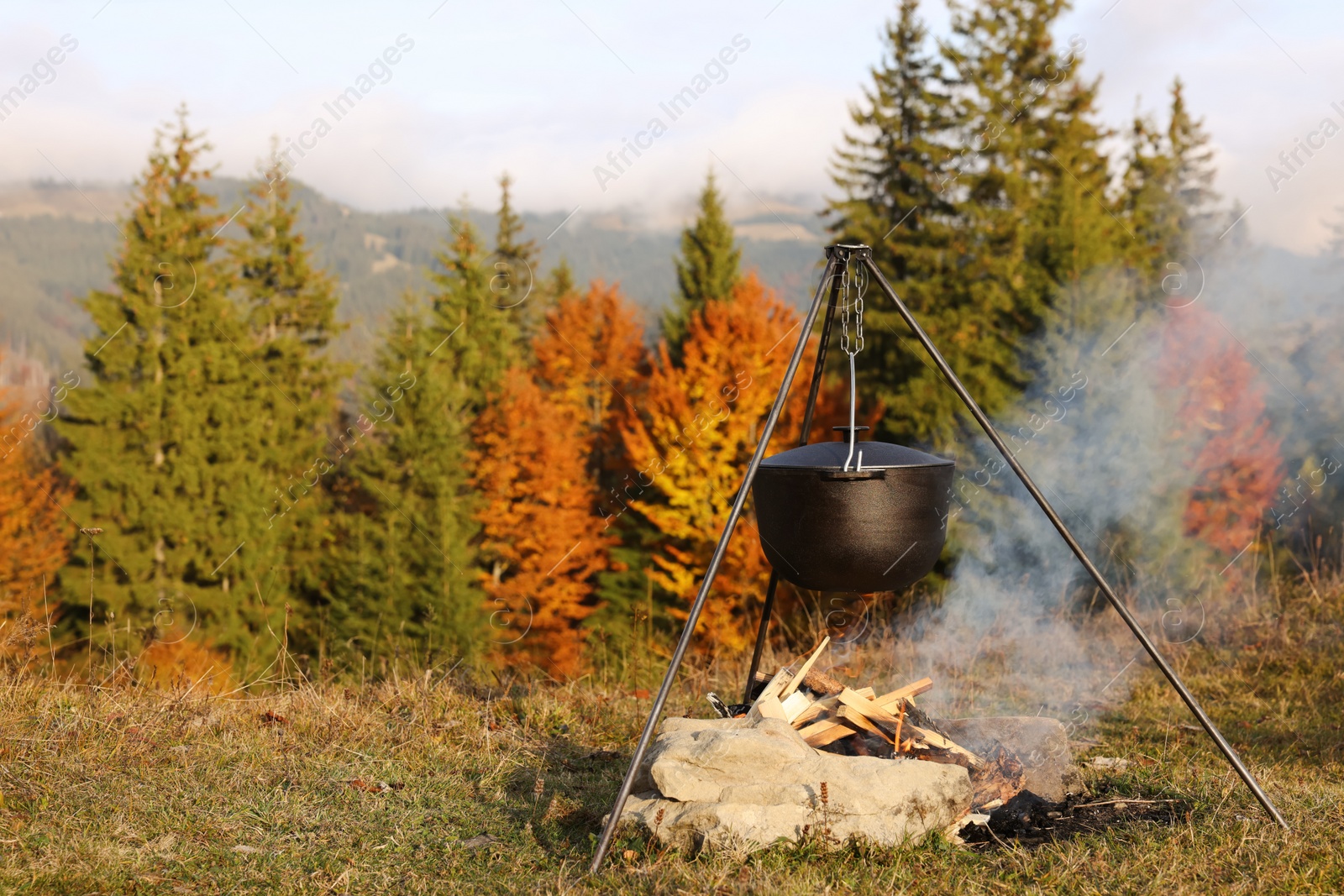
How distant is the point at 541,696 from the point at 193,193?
21.4 meters

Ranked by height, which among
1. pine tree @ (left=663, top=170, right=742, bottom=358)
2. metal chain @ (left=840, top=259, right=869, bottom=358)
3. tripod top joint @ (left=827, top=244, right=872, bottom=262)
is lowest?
metal chain @ (left=840, top=259, right=869, bottom=358)

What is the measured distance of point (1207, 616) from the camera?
6.80 meters

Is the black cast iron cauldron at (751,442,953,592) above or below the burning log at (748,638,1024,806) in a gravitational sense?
above

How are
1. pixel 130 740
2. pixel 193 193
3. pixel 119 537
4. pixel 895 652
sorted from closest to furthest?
pixel 130 740
pixel 895 652
pixel 119 537
pixel 193 193

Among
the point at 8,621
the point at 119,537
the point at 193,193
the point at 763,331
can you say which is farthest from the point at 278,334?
the point at 8,621

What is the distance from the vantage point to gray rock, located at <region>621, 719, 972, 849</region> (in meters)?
3.05

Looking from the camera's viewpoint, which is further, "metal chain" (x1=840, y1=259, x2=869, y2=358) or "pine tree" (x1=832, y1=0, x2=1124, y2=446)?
"pine tree" (x1=832, y1=0, x2=1124, y2=446)

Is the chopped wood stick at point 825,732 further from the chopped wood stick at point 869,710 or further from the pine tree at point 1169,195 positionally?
the pine tree at point 1169,195

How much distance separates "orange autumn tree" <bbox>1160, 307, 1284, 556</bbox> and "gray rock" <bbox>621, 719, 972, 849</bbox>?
36.4 feet

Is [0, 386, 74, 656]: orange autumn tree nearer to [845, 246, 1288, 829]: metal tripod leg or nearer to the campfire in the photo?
the campfire

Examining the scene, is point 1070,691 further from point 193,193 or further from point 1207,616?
point 193,193

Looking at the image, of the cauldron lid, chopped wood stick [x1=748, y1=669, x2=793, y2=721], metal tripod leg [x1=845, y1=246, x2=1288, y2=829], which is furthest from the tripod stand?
chopped wood stick [x1=748, y1=669, x2=793, y2=721]

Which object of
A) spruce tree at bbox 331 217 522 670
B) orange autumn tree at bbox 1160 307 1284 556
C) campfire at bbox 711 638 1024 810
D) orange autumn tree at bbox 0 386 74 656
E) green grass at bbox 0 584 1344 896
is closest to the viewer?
green grass at bbox 0 584 1344 896

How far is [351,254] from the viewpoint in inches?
1742
